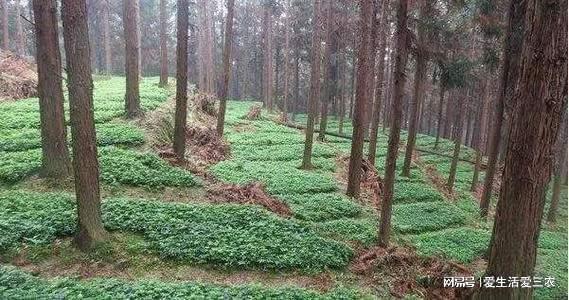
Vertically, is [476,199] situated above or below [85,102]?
below

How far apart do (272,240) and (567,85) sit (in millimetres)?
6907

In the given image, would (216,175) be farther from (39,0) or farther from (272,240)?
(39,0)

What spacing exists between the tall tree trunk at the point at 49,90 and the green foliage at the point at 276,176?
534 cm

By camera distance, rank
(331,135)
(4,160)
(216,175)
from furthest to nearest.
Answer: (331,135)
(216,175)
(4,160)

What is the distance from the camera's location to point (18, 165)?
12.6m

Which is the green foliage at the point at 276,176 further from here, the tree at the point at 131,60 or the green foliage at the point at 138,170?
the tree at the point at 131,60

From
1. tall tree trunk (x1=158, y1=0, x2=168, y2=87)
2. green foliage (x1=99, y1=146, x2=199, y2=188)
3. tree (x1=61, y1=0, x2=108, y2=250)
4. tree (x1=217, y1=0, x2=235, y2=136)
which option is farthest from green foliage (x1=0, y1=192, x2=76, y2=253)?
tall tree trunk (x1=158, y1=0, x2=168, y2=87)

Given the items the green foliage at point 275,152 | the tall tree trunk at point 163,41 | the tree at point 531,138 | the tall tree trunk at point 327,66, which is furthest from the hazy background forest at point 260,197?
the tall tree trunk at point 163,41

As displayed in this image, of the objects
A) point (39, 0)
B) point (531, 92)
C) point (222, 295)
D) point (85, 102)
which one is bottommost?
point (222, 295)

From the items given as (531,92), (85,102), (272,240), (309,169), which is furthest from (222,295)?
(309,169)

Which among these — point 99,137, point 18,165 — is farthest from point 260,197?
point 18,165

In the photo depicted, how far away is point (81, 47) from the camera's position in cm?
819

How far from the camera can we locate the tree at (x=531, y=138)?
223 inches

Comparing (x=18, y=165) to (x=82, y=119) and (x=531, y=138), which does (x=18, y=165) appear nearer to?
(x=82, y=119)
